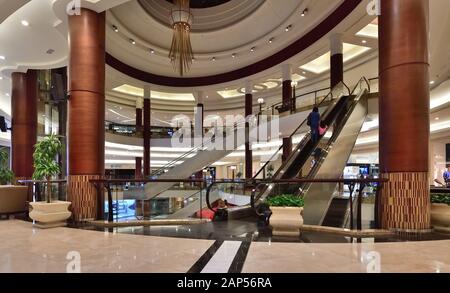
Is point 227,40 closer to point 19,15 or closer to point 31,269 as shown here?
point 19,15

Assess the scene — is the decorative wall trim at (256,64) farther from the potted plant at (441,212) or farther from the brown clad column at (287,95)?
the potted plant at (441,212)

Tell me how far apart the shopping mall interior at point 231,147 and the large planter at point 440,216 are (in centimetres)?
2

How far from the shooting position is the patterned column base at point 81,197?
621 cm

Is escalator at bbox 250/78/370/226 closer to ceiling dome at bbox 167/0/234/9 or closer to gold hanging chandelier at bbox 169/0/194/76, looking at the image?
gold hanging chandelier at bbox 169/0/194/76

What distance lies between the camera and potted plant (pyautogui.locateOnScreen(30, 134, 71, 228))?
5668 mm

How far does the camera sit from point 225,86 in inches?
631

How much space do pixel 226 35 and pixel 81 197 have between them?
27.7 feet

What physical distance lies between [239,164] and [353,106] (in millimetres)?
25150


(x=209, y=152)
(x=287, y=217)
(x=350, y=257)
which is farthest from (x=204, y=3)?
(x=350, y=257)

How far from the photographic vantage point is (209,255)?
3.72 meters

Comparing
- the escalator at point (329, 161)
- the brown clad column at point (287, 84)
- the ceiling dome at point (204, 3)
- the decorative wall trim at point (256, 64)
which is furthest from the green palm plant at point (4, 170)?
the brown clad column at point (287, 84)

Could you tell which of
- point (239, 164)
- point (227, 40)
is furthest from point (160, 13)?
point (239, 164)

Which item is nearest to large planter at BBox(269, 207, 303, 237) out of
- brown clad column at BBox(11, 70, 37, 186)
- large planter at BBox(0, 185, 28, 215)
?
large planter at BBox(0, 185, 28, 215)

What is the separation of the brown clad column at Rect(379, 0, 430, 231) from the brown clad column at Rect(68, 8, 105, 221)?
5.60m
